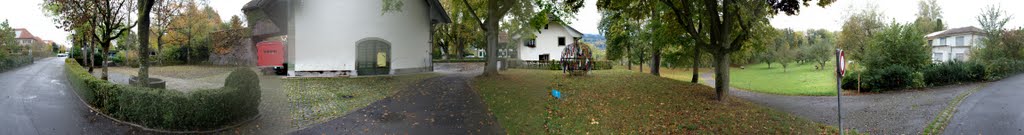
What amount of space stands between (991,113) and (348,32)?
42.6 ft

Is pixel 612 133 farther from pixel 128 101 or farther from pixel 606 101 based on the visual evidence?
pixel 128 101

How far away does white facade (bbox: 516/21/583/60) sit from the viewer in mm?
40000

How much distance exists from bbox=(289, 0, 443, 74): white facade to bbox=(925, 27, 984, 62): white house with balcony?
117ft

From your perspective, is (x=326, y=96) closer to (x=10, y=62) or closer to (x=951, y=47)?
(x=10, y=62)

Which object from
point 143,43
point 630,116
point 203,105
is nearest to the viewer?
point 203,105

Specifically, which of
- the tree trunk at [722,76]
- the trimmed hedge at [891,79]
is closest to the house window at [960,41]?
the trimmed hedge at [891,79]

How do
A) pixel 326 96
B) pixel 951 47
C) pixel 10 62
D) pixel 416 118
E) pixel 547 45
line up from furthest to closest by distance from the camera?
pixel 547 45, pixel 951 47, pixel 10 62, pixel 416 118, pixel 326 96

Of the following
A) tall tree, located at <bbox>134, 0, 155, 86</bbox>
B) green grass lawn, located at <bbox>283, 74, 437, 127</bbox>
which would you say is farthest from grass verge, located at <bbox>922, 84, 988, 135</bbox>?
tall tree, located at <bbox>134, 0, 155, 86</bbox>

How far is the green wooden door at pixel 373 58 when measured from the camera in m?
9.82

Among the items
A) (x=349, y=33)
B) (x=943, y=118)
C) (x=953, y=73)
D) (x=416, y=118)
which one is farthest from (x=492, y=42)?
(x=953, y=73)

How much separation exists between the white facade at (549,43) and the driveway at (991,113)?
2812cm

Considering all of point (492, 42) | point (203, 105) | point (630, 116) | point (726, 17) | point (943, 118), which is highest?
point (726, 17)

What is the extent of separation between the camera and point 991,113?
9.48 m

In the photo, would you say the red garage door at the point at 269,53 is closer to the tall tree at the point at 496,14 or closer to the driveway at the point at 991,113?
the driveway at the point at 991,113
